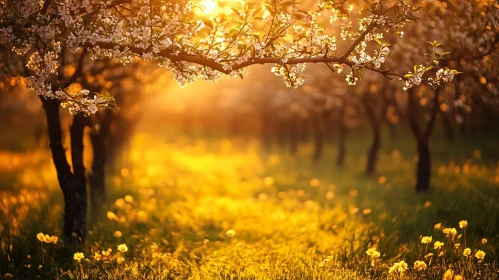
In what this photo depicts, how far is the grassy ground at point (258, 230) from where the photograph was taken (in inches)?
288

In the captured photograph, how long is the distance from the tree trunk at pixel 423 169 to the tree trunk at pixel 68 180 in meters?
10.3

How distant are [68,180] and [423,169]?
1076 centimetres

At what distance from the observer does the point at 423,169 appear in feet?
46.2

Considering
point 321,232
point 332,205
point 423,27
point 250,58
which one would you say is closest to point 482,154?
point 332,205

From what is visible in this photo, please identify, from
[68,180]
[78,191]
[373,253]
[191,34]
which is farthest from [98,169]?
[373,253]

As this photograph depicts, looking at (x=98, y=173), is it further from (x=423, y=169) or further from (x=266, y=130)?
(x=266, y=130)

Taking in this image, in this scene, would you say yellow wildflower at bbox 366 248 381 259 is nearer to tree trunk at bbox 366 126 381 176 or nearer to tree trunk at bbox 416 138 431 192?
tree trunk at bbox 416 138 431 192

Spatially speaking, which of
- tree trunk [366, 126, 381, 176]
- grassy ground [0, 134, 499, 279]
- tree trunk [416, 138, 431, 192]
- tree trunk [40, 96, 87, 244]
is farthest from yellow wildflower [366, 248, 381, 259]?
tree trunk [366, 126, 381, 176]

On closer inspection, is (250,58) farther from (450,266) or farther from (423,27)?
(423,27)

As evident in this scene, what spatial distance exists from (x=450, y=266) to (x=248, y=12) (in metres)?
5.04

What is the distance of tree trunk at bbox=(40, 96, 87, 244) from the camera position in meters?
8.55

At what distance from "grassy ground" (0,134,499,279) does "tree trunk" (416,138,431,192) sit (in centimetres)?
47

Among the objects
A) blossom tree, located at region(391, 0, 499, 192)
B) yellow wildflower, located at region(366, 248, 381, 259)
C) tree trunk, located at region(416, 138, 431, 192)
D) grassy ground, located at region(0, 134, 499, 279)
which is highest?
blossom tree, located at region(391, 0, 499, 192)

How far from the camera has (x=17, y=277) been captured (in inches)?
287
